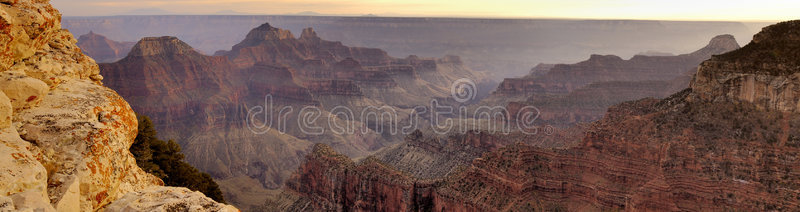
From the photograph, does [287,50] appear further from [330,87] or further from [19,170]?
[19,170]

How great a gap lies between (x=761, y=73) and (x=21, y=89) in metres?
36.9

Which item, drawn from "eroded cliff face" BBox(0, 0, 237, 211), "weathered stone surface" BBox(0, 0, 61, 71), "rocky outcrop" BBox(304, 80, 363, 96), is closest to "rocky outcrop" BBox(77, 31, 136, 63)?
"rocky outcrop" BBox(304, 80, 363, 96)

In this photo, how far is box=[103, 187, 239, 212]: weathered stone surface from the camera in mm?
9875

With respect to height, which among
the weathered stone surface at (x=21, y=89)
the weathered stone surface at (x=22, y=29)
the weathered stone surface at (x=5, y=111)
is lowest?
the weathered stone surface at (x=5, y=111)

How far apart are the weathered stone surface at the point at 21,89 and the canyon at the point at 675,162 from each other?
92.2ft

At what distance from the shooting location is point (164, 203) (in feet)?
32.8

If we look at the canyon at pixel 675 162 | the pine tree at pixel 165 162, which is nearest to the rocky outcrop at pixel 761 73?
the canyon at pixel 675 162

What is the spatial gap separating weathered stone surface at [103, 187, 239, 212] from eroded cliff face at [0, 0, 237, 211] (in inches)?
1.8

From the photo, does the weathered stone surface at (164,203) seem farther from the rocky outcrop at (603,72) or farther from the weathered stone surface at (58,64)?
the rocky outcrop at (603,72)

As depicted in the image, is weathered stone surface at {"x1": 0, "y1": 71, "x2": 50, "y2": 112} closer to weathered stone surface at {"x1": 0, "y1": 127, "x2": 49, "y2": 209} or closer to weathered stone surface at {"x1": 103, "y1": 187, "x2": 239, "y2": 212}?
weathered stone surface at {"x1": 0, "y1": 127, "x2": 49, "y2": 209}

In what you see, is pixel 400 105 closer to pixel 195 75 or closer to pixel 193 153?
pixel 195 75

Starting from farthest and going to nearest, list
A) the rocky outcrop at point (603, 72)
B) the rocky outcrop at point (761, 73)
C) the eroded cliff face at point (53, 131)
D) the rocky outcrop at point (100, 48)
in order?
the rocky outcrop at point (100, 48)
the rocky outcrop at point (603, 72)
the rocky outcrop at point (761, 73)
the eroded cliff face at point (53, 131)

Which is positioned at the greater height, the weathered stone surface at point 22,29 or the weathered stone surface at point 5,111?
the weathered stone surface at point 22,29

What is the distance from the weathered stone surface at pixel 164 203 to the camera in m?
9.88
